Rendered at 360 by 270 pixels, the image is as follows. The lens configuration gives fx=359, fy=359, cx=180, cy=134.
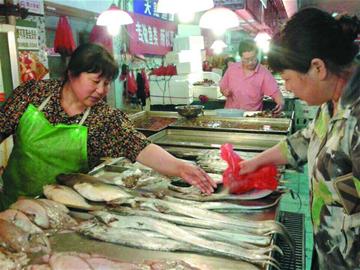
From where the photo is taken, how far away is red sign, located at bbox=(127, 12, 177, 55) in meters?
8.16

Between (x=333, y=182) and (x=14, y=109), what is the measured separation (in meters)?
2.12

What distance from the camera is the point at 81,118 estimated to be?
2527 mm

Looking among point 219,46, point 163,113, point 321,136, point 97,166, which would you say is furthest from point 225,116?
point 219,46

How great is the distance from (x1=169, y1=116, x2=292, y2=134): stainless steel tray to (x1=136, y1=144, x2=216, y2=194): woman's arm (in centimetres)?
195

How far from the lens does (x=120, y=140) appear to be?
2.59 m

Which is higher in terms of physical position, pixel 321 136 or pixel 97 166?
pixel 321 136

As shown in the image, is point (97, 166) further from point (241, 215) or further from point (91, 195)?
point (241, 215)

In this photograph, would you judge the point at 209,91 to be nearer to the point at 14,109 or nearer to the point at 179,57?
the point at 179,57

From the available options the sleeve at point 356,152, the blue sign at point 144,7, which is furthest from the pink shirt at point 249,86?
the sleeve at point 356,152

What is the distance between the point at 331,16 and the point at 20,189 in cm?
231

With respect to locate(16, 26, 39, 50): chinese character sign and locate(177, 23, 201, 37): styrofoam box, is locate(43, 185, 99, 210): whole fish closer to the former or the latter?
locate(16, 26, 39, 50): chinese character sign

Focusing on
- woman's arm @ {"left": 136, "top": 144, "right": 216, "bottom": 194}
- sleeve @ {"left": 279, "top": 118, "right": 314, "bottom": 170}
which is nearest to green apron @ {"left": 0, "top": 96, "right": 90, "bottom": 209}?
woman's arm @ {"left": 136, "top": 144, "right": 216, "bottom": 194}

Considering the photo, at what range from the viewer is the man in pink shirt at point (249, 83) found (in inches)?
221

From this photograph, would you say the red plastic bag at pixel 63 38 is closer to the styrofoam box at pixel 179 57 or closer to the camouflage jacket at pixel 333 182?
the styrofoam box at pixel 179 57
